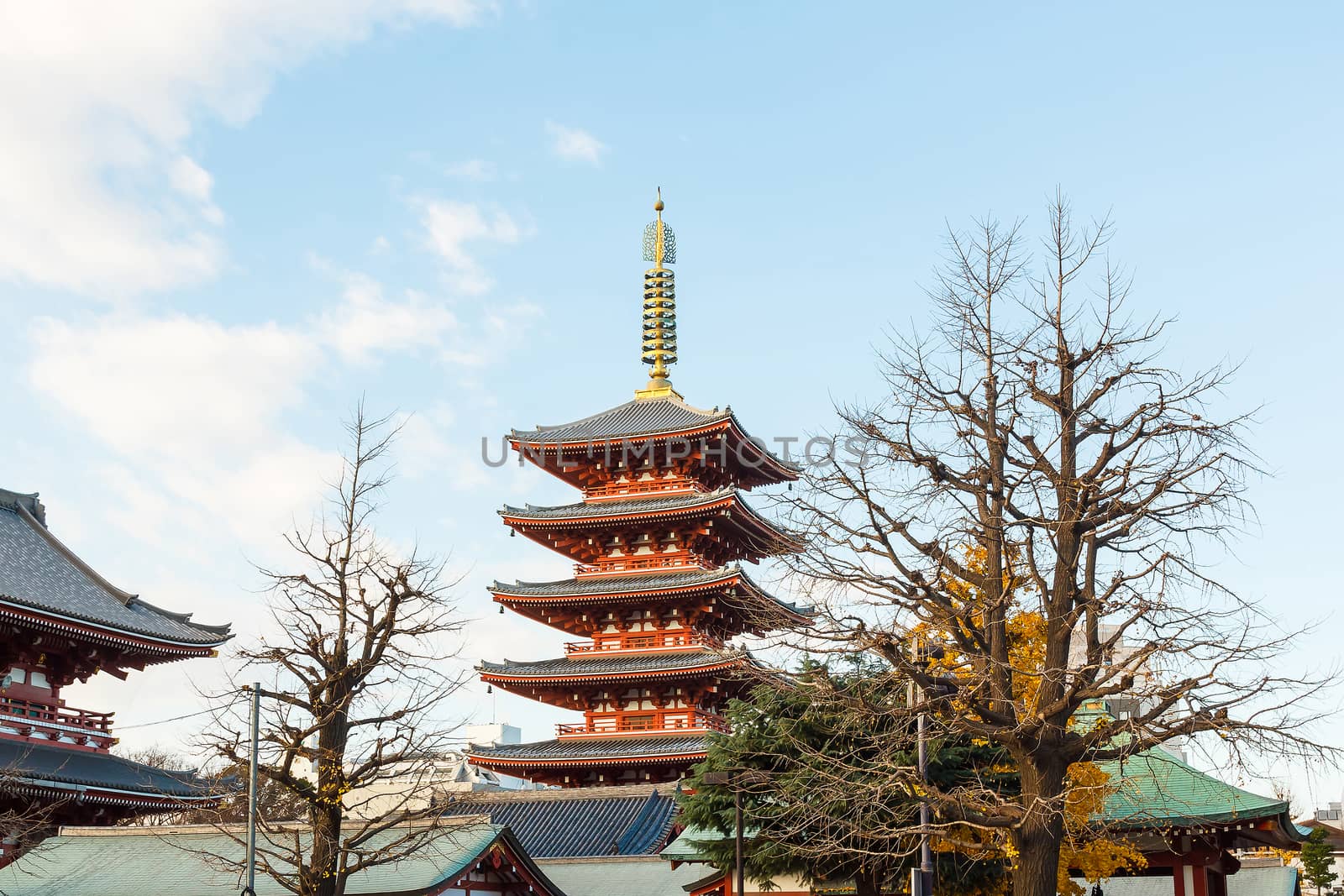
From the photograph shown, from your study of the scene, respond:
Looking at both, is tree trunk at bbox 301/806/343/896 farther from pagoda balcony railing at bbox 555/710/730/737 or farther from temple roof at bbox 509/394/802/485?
temple roof at bbox 509/394/802/485

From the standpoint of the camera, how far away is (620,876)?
105 ft

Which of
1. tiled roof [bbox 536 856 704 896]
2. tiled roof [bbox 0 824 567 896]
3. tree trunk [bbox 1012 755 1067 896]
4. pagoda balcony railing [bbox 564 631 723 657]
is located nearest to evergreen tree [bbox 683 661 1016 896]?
tree trunk [bbox 1012 755 1067 896]

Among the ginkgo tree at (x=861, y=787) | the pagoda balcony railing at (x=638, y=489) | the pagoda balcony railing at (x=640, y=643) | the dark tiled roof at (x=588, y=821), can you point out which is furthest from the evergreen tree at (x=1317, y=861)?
the ginkgo tree at (x=861, y=787)

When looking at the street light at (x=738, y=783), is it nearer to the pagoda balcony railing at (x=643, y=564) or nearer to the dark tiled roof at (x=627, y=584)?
the dark tiled roof at (x=627, y=584)

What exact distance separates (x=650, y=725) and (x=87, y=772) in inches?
687

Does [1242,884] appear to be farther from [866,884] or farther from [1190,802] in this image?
[866,884]

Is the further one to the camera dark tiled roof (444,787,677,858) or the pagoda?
the pagoda

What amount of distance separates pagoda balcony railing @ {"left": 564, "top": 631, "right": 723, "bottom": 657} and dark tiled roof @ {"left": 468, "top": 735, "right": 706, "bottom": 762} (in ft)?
9.13

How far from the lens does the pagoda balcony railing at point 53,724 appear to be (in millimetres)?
26188

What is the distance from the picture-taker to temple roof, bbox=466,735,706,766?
37.5 metres

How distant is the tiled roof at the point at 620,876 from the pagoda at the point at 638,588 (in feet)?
16.3

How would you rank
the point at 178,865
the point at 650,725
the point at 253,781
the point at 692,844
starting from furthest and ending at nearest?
the point at 650,725 → the point at 178,865 → the point at 692,844 → the point at 253,781

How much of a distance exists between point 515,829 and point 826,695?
23.4m

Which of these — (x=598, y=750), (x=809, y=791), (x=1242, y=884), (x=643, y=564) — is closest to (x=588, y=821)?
(x=598, y=750)
